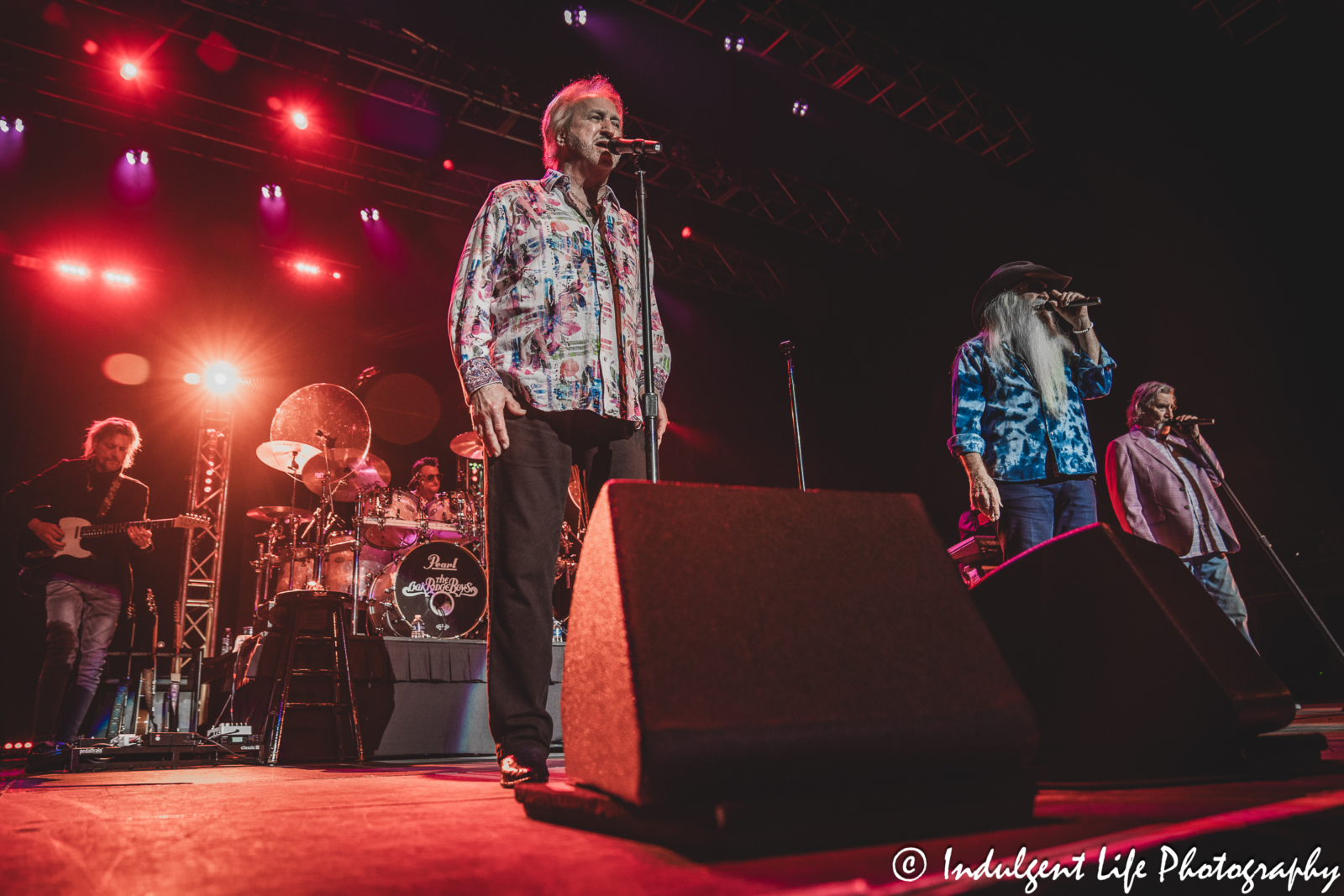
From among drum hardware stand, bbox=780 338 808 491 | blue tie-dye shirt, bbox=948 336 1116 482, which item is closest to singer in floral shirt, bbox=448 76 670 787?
blue tie-dye shirt, bbox=948 336 1116 482

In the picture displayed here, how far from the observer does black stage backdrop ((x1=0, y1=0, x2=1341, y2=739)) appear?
18.8 ft

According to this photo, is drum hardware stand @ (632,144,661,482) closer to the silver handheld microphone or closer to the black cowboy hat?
the silver handheld microphone

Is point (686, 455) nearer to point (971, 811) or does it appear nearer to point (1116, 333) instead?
point (1116, 333)

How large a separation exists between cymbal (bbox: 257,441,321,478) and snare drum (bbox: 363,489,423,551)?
66 cm

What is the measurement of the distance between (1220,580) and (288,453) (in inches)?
231

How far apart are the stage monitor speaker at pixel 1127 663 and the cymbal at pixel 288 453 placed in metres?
4.85

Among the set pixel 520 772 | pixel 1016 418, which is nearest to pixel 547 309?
pixel 520 772

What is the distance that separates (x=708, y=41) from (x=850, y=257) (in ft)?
10.9

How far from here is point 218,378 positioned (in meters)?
8.20

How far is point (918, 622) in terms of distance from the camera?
1049mm

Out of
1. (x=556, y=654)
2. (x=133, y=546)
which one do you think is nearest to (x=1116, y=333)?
(x=556, y=654)

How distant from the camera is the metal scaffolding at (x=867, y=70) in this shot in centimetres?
620

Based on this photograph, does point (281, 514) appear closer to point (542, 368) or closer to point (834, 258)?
Result: point (542, 368)

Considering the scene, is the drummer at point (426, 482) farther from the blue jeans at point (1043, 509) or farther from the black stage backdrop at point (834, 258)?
the blue jeans at point (1043, 509)
